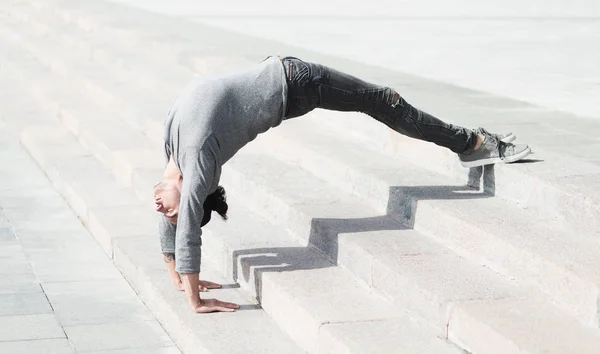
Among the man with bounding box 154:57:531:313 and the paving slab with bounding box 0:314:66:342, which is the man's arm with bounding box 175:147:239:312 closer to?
the man with bounding box 154:57:531:313

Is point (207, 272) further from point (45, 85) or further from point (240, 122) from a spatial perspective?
point (45, 85)

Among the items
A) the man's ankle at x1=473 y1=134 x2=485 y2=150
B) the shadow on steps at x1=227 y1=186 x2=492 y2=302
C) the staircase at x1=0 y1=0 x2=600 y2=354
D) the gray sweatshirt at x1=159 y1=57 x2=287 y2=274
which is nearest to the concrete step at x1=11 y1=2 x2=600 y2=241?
the staircase at x1=0 y1=0 x2=600 y2=354

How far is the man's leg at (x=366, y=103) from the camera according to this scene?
16.1 ft

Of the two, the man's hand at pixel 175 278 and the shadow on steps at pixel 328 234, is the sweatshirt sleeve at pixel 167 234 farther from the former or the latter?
the shadow on steps at pixel 328 234

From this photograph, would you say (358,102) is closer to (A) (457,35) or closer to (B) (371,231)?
(B) (371,231)

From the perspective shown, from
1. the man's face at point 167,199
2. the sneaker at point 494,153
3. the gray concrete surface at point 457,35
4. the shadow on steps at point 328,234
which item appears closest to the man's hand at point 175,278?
the shadow on steps at point 328,234

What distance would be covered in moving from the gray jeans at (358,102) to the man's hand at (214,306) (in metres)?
0.90

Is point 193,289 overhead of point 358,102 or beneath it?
beneath

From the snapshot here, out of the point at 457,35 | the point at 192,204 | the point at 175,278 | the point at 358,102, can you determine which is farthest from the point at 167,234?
the point at 457,35

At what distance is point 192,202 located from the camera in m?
4.68

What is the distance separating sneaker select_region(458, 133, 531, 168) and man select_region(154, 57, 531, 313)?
1.2 inches

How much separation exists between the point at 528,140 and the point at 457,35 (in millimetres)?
5270

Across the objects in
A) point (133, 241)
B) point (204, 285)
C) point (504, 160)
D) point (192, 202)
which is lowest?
point (133, 241)

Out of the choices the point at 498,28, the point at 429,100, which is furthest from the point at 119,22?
the point at 429,100
